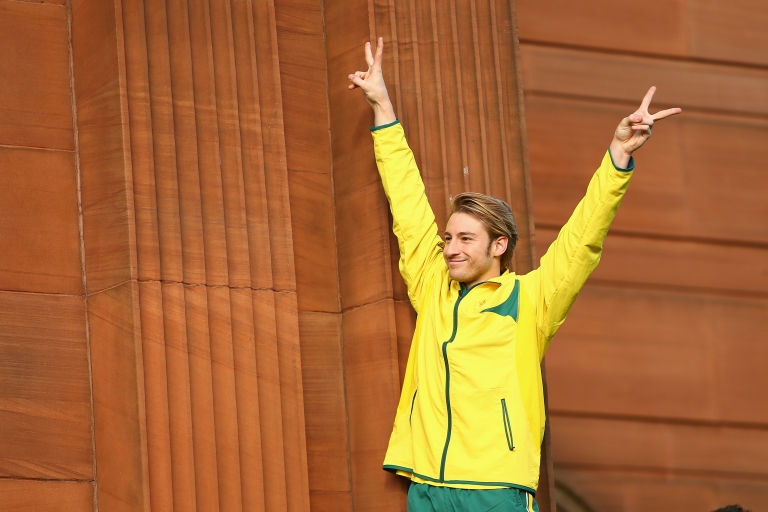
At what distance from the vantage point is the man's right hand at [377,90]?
8.00 metres

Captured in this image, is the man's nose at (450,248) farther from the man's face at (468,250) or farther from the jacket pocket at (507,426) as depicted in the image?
the jacket pocket at (507,426)

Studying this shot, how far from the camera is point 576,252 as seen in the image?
7.40m

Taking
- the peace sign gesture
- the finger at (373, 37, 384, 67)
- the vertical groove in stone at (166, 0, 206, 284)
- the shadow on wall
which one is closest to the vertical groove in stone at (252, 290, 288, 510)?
the vertical groove in stone at (166, 0, 206, 284)

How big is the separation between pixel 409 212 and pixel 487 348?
856 millimetres

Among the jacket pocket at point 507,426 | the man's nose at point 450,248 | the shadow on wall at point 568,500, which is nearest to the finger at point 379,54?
the man's nose at point 450,248

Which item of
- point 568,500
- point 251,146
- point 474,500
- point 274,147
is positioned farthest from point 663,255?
point 474,500

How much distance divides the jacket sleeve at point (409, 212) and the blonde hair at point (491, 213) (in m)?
0.23

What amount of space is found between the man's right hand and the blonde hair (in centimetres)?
57

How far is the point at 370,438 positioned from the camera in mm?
7992

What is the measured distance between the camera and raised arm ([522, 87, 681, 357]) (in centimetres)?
734

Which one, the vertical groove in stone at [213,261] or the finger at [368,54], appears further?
the finger at [368,54]

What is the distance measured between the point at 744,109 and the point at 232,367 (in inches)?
179

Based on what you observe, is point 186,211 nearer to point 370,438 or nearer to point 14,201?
point 14,201

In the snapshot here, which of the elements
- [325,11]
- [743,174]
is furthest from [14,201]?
[743,174]
